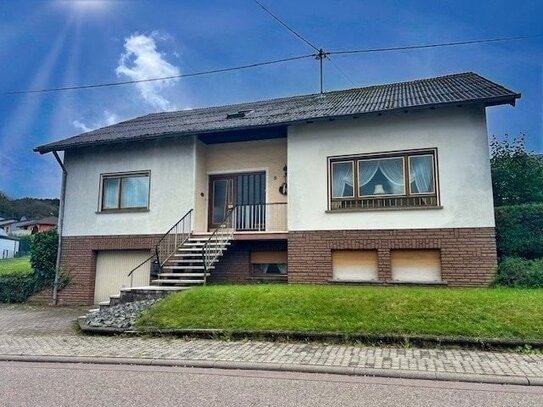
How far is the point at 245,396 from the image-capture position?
4758 millimetres

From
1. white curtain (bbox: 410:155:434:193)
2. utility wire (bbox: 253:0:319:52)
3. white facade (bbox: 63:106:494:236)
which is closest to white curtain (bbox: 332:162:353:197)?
white facade (bbox: 63:106:494:236)

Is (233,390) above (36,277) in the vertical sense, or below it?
below

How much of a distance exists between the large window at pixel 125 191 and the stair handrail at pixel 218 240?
271 centimetres

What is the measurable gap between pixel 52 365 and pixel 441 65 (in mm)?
20637

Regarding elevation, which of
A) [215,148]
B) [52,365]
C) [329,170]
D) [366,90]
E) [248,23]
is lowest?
[52,365]

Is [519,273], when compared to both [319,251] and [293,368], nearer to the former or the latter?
[319,251]

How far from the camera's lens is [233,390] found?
4988 mm

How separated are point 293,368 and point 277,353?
839mm

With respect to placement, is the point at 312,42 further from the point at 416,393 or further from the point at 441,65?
the point at 416,393

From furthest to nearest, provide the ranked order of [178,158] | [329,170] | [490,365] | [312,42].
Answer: [312,42]
[178,158]
[329,170]
[490,365]

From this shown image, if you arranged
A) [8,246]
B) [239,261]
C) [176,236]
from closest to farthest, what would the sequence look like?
[239,261] → [176,236] → [8,246]

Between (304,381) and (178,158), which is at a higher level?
(178,158)

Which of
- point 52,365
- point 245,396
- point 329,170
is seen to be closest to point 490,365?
point 245,396

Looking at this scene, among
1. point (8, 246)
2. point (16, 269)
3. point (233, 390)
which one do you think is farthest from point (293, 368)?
point (8, 246)
